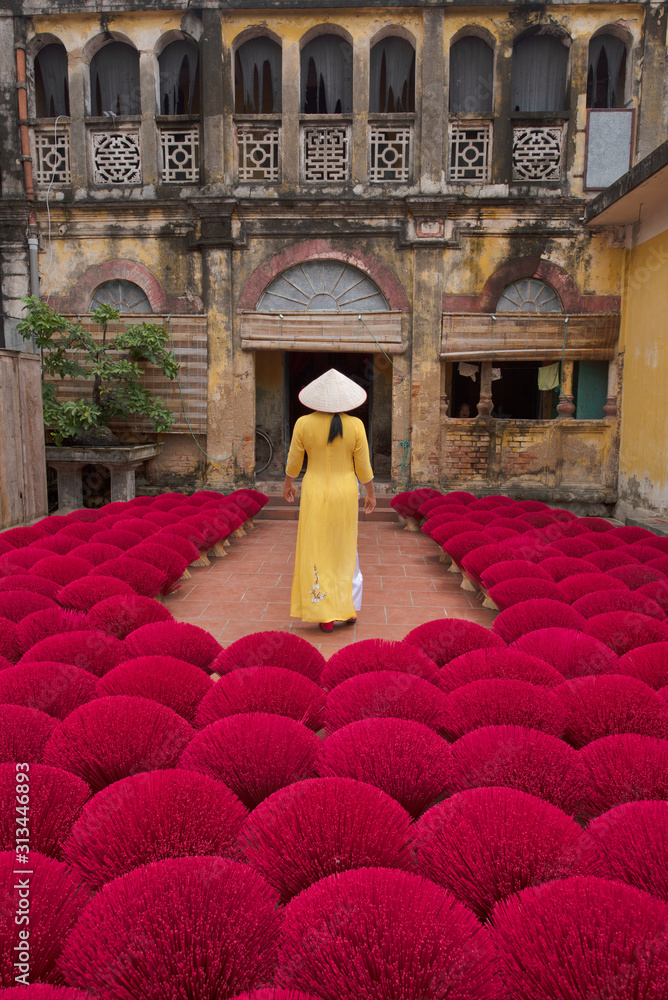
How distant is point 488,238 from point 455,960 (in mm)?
8375

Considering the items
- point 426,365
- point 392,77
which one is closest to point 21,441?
point 426,365

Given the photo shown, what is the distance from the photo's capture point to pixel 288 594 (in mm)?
4633

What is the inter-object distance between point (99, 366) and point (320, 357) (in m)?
4.38

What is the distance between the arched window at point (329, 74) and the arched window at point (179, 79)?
1.41 metres

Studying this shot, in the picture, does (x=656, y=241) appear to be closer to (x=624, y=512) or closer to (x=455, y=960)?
(x=624, y=512)

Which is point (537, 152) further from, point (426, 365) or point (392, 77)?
point (426, 365)

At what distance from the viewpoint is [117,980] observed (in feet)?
3.24

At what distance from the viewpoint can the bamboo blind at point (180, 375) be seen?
330 inches

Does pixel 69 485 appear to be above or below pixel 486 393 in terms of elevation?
below

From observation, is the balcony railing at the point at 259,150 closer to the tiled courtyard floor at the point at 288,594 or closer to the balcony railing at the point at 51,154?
the balcony railing at the point at 51,154

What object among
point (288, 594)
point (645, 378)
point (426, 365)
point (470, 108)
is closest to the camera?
point (288, 594)

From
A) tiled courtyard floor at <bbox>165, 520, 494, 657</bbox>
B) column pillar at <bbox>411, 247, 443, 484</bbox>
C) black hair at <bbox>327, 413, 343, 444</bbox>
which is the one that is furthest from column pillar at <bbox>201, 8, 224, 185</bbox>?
black hair at <bbox>327, 413, 343, 444</bbox>

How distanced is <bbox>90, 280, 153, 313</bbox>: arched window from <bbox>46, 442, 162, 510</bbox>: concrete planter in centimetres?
197

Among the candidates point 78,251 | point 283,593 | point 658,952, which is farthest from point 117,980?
point 78,251
